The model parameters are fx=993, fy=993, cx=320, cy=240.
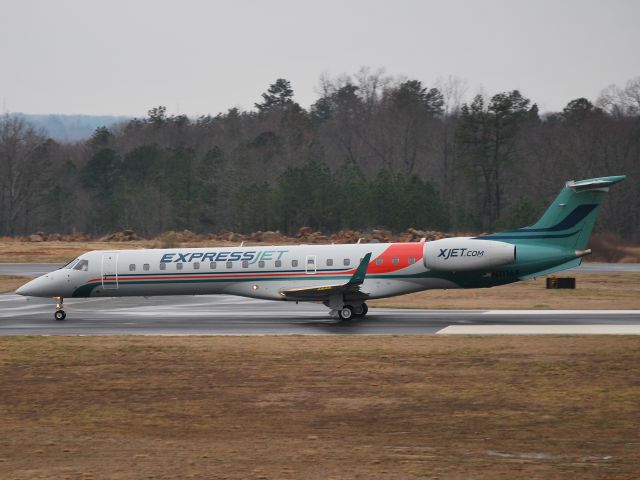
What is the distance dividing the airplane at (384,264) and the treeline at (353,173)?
38404mm

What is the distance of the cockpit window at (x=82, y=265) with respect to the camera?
34844mm

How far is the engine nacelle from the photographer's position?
31062mm

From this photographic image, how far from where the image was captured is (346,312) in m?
31.8

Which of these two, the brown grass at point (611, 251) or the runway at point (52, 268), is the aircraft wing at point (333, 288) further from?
the brown grass at point (611, 251)

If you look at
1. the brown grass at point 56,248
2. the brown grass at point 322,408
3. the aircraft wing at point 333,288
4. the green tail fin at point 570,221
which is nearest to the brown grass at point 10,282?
the brown grass at point 56,248

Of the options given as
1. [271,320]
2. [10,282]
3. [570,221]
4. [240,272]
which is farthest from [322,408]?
[10,282]

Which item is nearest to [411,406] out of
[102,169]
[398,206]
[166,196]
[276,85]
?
[398,206]

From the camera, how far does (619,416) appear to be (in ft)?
58.4

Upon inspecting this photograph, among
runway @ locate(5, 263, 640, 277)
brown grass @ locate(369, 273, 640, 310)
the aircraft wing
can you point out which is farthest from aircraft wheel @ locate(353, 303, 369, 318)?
runway @ locate(5, 263, 640, 277)

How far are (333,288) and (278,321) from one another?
2.48 metres

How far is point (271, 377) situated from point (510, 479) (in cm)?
851

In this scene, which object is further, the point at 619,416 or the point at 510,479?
the point at 619,416

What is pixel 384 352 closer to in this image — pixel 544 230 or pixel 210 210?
pixel 544 230

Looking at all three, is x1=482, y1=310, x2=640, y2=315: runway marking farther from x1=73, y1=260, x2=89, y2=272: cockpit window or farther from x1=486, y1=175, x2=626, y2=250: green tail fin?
x1=73, y1=260, x2=89, y2=272: cockpit window
